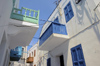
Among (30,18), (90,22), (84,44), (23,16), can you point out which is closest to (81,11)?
(90,22)

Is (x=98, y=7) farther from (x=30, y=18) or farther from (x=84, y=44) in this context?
(x=30, y=18)

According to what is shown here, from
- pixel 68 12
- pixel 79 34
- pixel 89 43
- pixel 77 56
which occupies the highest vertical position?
pixel 68 12

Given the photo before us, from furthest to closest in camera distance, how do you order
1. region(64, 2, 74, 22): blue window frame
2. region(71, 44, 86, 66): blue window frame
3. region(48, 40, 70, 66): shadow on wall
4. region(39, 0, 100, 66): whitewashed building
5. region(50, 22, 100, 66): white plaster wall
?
region(64, 2, 74, 22): blue window frame, region(48, 40, 70, 66): shadow on wall, region(71, 44, 86, 66): blue window frame, region(39, 0, 100, 66): whitewashed building, region(50, 22, 100, 66): white plaster wall

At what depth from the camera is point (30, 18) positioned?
4.57m

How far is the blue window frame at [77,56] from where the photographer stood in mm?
4438

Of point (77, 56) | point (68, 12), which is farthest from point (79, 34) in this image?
point (68, 12)

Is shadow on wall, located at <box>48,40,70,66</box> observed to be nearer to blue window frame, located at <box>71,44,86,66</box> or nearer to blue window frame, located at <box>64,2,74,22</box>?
blue window frame, located at <box>71,44,86,66</box>

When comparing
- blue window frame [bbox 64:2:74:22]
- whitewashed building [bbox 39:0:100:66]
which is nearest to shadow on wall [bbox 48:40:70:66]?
whitewashed building [bbox 39:0:100:66]

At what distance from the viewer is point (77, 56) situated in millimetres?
4711

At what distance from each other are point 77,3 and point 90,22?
185cm

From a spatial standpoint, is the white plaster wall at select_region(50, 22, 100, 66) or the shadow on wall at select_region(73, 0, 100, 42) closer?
the white plaster wall at select_region(50, 22, 100, 66)

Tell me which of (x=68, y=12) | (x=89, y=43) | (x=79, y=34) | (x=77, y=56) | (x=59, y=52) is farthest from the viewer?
(x=59, y=52)

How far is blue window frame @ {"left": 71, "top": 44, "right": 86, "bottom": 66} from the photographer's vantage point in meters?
4.44

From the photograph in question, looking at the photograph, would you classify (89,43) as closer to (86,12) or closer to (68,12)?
(86,12)
